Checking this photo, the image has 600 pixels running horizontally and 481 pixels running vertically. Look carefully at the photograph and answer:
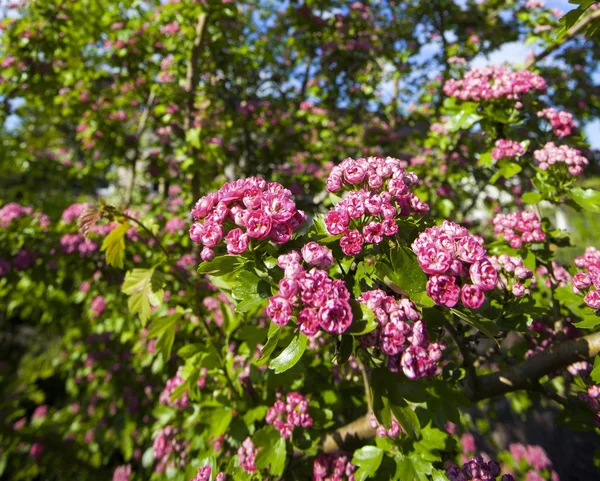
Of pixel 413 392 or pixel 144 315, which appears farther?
pixel 144 315

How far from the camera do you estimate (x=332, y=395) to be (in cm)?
207

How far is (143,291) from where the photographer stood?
1.87m

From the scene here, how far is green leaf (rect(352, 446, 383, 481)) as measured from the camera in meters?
1.54

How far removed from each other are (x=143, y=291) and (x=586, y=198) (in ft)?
8.29

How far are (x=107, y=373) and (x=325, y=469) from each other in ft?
12.8

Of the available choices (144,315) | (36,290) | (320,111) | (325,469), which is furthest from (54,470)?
(320,111)

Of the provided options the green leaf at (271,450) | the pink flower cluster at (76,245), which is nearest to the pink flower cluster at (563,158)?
the green leaf at (271,450)

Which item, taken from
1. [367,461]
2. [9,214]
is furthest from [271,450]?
[9,214]

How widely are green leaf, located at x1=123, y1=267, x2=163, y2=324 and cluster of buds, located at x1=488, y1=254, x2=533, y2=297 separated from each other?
164 centimetres

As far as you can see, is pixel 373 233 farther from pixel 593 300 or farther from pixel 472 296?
pixel 593 300

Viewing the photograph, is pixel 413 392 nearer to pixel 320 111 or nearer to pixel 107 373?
pixel 320 111

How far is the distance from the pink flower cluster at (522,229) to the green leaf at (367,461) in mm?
1350

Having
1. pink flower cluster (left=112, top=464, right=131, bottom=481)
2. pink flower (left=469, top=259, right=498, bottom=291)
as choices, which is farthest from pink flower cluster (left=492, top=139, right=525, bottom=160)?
pink flower cluster (left=112, top=464, right=131, bottom=481)

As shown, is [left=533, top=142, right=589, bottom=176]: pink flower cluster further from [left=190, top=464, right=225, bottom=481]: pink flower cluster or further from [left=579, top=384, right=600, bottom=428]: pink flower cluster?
[left=190, top=464, right=225, bottom=481]: pink flower cluster
